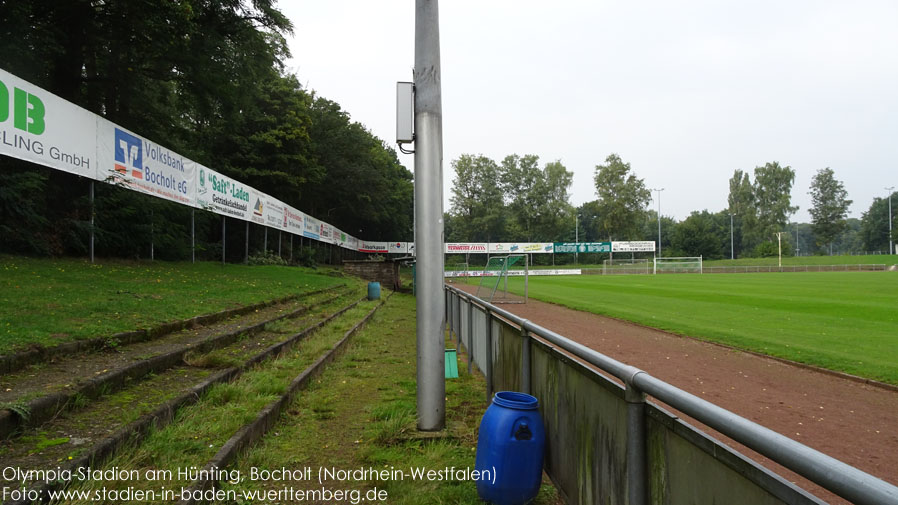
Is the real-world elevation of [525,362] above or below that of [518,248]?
below

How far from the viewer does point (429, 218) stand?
464 centimetres

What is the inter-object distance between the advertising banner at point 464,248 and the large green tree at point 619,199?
30880 millimetres

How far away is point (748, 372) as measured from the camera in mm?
7844

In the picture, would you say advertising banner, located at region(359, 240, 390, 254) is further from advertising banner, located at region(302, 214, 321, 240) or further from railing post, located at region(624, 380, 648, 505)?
railing post, located at region(624, 380, 648, 505)

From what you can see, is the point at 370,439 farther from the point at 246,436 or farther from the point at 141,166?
the point at 141,166

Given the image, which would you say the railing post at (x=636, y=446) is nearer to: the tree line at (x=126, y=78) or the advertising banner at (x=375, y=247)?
the tree line at (x=126, y=78)

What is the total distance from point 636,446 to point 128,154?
44.6 ft

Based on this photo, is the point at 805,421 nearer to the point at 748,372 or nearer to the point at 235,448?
the point at 748,372

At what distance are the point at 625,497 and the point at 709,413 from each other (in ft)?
2.78

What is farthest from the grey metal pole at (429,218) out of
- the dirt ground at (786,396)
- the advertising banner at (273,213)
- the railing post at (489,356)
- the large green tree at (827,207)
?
the large green tree at (827,207)

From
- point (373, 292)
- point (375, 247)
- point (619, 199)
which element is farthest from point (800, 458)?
point (619, 199)

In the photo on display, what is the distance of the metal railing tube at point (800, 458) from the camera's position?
3.33 ft

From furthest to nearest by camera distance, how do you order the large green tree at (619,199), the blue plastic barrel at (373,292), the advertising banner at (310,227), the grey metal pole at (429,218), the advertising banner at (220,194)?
the large green tree at (619,199) → the advertising banner at (310,227) → the blue plastic barrel at (373,292) → the advertising banner at (220,194) → the grey metal pole at (429,218)

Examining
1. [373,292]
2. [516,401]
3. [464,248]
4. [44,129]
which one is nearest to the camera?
[516,401]
